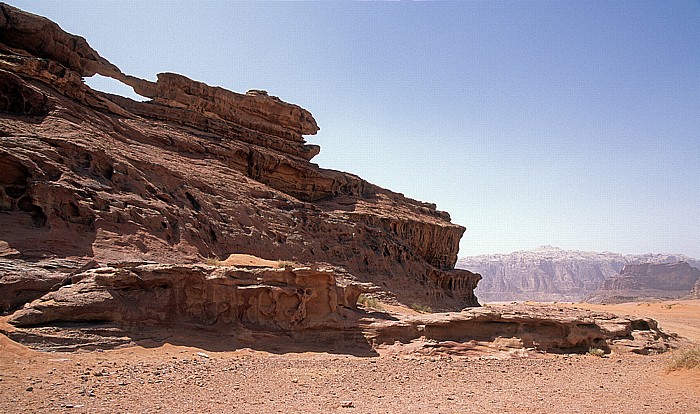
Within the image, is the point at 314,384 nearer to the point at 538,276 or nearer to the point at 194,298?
the point at 194,298

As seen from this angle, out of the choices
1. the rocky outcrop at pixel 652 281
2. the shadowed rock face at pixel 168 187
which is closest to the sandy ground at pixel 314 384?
the shadowed rock face at pixel 168 187

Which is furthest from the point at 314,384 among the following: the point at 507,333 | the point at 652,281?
the point at 652,281

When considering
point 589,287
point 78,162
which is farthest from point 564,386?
point 589,287

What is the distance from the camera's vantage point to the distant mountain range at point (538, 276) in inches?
Answer: 5082

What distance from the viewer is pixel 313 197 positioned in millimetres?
29219

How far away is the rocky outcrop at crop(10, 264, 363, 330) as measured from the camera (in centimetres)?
1038

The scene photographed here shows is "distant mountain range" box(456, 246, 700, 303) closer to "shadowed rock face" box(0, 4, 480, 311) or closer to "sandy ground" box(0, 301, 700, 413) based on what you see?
"shadowed rock face" box(0, 4, 480, 311)

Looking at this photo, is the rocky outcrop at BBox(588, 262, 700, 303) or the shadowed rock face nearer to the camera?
the shadowed rock face

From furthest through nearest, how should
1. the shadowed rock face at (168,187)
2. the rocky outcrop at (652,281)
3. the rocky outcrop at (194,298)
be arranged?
the rocky outcrop at (652,281) < the shadowed rock face at (168,187) < the rocky outcrop at (194,298)

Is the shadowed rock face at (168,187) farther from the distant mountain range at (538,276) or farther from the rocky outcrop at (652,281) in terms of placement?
the distant mountain range at (538,276)

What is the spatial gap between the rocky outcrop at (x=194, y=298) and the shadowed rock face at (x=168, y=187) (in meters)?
1.08

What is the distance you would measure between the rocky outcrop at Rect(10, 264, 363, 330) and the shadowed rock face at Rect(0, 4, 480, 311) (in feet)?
3.54

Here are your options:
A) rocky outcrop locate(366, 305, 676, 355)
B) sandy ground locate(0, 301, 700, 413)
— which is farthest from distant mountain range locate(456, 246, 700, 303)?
sandy ground locate(0, 301, 700, 413)

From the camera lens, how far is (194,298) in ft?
39.5
